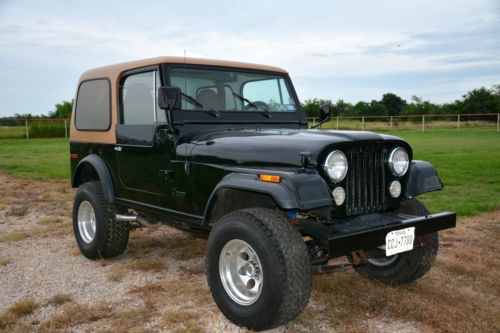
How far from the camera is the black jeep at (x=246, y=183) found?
3.13 metres

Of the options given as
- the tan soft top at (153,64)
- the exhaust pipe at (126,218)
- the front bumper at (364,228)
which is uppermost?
the tan soft top at (153,64)

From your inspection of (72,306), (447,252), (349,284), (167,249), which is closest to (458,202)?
(447,252)

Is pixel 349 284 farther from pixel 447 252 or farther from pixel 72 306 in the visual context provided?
pixel 72 306

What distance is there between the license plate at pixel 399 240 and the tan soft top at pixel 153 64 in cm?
223

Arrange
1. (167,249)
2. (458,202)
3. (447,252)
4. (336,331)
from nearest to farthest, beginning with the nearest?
(336,331) < (447,252) < (167,249) < (458,202)

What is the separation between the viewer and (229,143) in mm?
3748

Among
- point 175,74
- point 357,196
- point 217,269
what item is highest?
point 175,74

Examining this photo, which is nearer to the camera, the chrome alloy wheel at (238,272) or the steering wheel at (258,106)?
the chrome alloy wheel at (238,272)

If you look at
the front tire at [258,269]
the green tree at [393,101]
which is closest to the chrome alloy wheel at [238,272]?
the front tire at [258,269]

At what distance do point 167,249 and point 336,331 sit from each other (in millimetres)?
2673

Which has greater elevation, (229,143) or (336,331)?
(229,143)

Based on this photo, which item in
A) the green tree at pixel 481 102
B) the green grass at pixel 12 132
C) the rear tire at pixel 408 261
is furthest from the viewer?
the green tree at pixel 481 102

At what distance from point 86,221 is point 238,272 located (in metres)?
2.60

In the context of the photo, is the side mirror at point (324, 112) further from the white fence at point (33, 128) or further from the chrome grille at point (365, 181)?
the white fence at point (33, 128)
